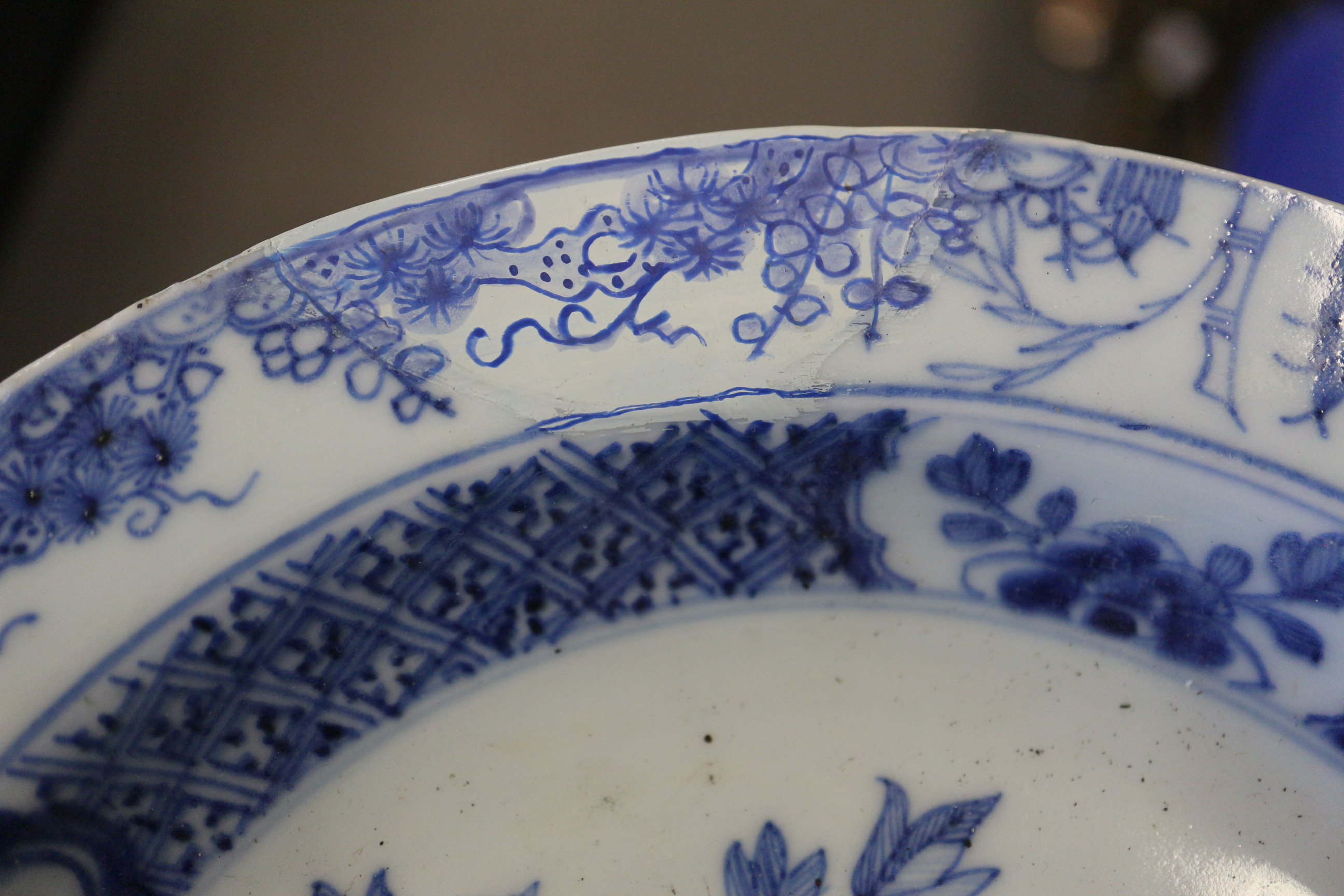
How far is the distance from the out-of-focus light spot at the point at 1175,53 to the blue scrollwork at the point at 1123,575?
711 millimetres

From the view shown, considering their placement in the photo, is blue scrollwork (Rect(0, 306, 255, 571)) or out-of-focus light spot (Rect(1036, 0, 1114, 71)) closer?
blue scrollwork (Rect(0, 306, 255, 571))

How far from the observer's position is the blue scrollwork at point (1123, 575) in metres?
0.47

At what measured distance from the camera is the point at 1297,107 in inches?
33.8

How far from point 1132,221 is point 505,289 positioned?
0.29 meters

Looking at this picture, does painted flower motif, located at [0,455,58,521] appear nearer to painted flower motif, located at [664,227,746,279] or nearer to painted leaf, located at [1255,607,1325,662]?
painted flower motif, located at [664,227,746,279]

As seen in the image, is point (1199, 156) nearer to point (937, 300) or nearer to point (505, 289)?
point (937, 300)

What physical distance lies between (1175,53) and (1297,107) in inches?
7.8

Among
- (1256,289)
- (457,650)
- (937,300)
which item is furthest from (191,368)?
(1256,289)

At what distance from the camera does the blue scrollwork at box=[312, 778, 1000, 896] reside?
0.46m

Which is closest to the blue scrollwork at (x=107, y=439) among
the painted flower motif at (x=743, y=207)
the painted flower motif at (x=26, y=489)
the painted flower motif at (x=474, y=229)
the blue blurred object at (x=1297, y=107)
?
the painted flower motif at (x=26, y=489)

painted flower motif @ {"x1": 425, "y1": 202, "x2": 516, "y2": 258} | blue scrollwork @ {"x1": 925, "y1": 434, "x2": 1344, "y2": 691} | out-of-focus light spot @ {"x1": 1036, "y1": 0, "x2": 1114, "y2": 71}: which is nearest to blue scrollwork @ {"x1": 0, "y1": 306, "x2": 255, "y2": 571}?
painted flower motif @ {"x1": 425, "y1": 202, "x2": 516, "y2": 258}

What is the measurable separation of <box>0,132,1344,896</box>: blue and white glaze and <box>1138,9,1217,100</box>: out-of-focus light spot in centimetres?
64

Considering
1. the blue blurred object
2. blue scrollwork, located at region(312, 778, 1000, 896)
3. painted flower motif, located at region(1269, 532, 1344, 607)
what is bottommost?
blue scrollwork, located at region(312, 778, 1000, 896)

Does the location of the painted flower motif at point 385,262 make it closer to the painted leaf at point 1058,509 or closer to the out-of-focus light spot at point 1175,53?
the painted leaf at point 1058,509
